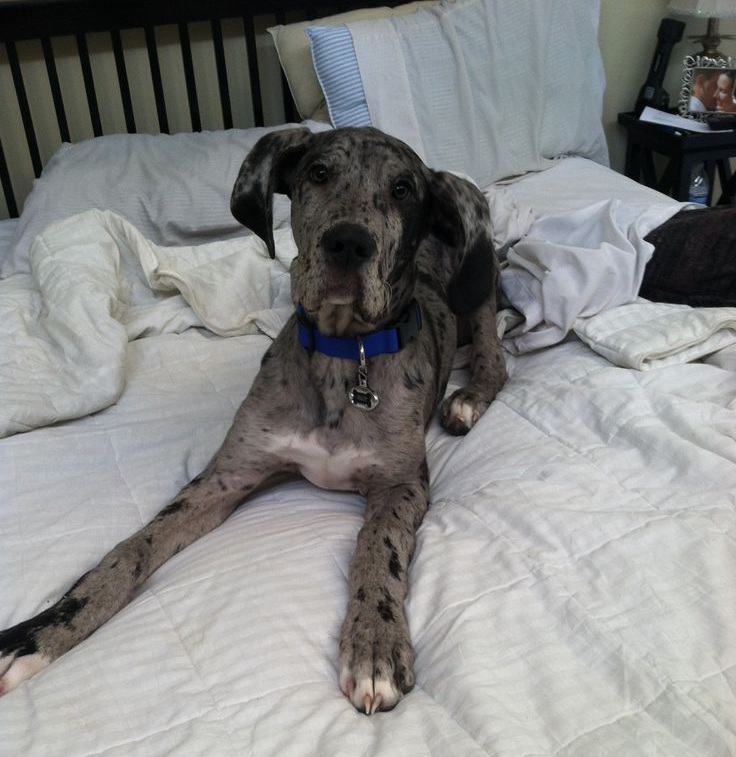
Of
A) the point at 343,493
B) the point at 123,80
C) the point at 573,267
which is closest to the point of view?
the point at 343,493

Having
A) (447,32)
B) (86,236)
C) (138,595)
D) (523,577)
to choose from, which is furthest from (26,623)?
(447,32)

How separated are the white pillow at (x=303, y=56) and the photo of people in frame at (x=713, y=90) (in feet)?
5.31

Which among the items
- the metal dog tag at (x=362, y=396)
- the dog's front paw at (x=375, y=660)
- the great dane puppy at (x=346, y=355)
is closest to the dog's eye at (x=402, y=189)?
the great dane puppy at (x=346, y=355)

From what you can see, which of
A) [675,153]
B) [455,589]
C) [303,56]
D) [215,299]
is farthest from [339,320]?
[675,153]

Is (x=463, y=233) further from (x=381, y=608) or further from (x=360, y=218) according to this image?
(x=381, y=608)

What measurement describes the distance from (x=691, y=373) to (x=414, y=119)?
1885 mm

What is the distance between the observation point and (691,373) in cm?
219

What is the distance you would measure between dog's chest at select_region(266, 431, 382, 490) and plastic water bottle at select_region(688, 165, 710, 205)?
314cm

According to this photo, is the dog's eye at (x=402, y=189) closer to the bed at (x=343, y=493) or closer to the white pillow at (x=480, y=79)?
the bed at (x=343, y=493)

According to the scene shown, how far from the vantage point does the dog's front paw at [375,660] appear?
1342 millimetres

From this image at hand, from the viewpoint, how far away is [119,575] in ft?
5.52

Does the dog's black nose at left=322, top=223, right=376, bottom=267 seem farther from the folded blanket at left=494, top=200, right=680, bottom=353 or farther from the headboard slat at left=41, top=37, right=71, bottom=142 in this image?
the headboard slat at left=41, top=37, right=71, bottom=142

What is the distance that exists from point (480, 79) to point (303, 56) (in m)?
0.81

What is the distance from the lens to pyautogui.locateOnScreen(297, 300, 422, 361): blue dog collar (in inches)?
76.4
